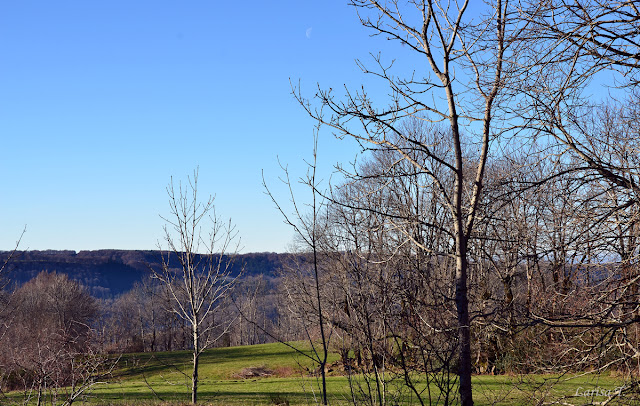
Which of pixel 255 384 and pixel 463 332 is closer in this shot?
pixel 463 332

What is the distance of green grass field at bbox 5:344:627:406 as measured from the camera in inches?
369

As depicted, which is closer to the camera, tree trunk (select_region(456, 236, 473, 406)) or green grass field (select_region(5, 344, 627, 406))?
tree trunk (select_region(456, 236, 473, 406))

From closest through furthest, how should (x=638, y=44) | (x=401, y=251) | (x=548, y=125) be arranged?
(x=401, y=251), (x=638, y=44), (x=548, y=125)

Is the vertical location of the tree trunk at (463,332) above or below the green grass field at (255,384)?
above

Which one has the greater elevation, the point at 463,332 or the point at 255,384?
the point at 463,332

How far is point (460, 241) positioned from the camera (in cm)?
441

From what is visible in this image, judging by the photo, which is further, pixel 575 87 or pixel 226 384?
pixel 226 384

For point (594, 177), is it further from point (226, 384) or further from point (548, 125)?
point (226, 384)

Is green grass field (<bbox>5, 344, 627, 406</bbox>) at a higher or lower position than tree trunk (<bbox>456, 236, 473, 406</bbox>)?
lower

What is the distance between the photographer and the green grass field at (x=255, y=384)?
9.37 m

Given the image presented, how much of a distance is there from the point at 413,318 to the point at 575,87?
3.44 meters

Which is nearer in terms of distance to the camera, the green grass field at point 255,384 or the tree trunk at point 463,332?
the tree trunk at point 463,332

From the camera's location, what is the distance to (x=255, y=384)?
2023cm

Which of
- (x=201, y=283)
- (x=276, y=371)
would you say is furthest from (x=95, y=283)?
(x=201, y=283)
